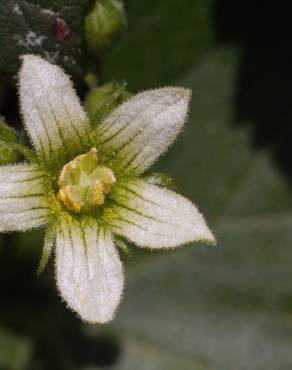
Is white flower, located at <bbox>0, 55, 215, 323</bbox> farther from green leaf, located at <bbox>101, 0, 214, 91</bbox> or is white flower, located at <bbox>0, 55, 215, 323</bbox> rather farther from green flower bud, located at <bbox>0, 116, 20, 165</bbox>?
green leaf, located at <bbox>101, 0, 214, 91</bbox>

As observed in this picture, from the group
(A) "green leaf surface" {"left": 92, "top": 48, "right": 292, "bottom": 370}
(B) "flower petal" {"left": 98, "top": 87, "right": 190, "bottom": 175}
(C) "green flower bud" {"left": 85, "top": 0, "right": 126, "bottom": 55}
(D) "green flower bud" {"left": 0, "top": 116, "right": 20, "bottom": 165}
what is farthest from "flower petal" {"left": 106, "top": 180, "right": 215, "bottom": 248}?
(A) "green leaf surface" {"left": 92, "top": 48, "right": 292, "bottom": 370}

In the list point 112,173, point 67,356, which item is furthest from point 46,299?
point 112,173

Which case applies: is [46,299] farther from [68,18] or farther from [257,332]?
[68,18]

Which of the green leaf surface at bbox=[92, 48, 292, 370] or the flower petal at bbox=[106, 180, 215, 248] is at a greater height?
the flower petal at bbox=[106, 180, 215, 248]

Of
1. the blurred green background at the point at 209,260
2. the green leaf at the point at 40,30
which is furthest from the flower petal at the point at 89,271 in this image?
the blurred green background at the point at 209,260

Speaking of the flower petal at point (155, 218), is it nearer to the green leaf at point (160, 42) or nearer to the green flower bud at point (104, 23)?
the green flower bud at point (104, 23)
